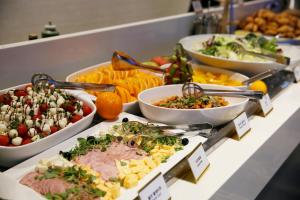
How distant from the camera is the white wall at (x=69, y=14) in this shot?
1.65 metres

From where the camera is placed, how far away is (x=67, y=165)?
0.89m

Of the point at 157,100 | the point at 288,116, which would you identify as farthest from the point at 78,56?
the point at 288,116

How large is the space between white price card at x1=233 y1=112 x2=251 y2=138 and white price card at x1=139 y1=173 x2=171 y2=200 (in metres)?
0.45

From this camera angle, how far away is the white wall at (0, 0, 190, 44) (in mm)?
1651

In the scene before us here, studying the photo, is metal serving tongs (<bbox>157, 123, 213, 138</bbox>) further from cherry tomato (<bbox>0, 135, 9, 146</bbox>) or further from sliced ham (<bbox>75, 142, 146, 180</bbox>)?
cherry tomato (<bbox>0, 135, 9, 146</bbox>)

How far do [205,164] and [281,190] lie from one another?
788mm

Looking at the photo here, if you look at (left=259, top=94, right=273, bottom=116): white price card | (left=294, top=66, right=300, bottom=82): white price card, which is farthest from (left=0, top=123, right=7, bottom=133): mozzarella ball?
(left=294, top=66, right=300, bottom=82): white price card

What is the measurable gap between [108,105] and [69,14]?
0.91 metres

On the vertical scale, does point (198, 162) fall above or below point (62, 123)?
below

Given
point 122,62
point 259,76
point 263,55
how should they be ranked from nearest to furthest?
point 122,62 < point 259,76 < point 263,55

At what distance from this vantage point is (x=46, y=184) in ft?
2.66

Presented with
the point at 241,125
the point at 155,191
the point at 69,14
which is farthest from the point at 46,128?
the point at 69,14

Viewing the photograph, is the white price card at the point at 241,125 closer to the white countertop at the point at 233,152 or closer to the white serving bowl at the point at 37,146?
the white countertop at the point at 233,152

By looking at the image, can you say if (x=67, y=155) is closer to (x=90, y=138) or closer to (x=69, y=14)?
(x=90, y=138)
